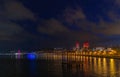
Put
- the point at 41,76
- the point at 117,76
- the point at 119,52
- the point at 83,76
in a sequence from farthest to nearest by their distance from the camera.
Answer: the point at 119,52, the point at 41,76, the point at 83,76, the point at 117,76

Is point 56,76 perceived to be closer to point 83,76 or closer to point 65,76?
point 65,76

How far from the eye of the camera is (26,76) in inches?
2037

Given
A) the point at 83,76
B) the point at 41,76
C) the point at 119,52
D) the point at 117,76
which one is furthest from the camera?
the point at 119,52

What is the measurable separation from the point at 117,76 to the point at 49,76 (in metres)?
13.5

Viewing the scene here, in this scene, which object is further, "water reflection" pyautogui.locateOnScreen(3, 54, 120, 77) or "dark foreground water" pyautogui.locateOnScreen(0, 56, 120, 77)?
"dark foreground water" pyautogui.locateOnScreen(0, 56, 120, 77)

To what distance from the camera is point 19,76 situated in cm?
5216

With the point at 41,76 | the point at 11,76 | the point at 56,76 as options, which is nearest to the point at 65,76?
the point at 56,76

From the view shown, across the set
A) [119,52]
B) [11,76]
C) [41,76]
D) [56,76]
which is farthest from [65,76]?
[119,52]

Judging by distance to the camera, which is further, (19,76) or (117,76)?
(19,76)

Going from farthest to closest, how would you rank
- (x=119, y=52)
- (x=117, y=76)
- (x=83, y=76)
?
(x=119, y=52) < (x=83, y=76) < (x=117, y=76)

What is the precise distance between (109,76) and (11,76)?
2078 cm

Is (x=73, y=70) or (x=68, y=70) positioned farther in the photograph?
(x=68, y=70)

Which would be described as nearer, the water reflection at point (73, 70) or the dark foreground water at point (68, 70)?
the water reflection at point (73, 70)

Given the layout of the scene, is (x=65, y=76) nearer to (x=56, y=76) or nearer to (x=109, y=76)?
(x=56, y=76)
